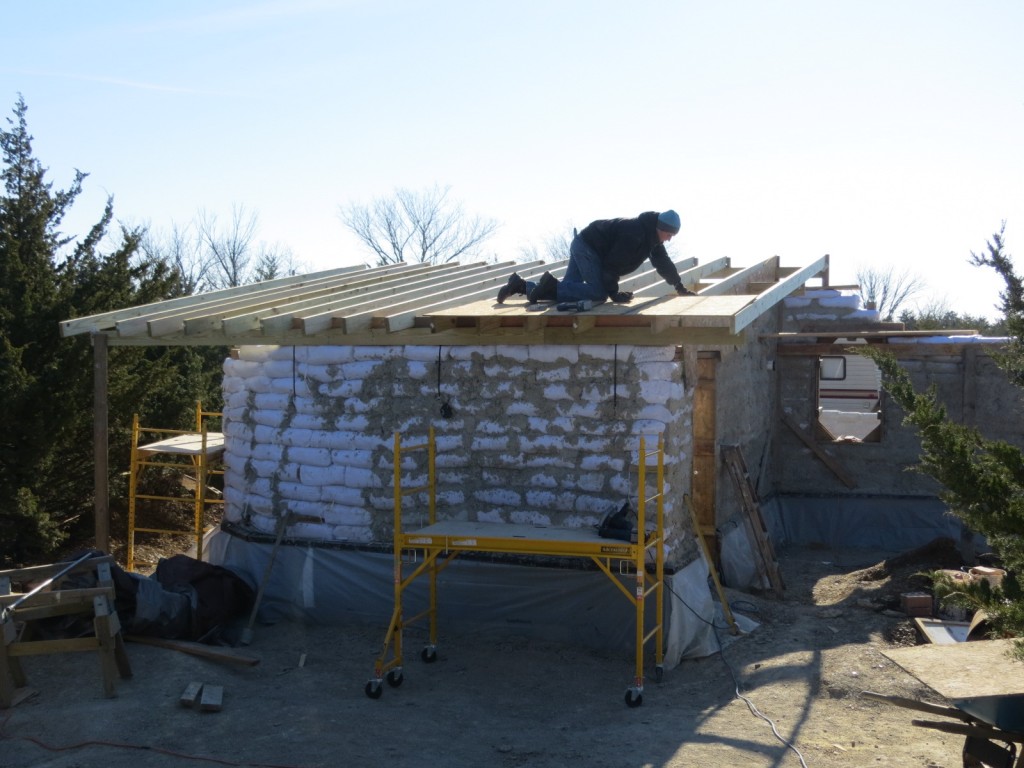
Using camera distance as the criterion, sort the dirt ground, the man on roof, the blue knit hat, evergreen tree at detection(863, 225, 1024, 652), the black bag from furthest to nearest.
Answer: the man on roof
the blue knit hat
the black bag
the dirt ground
evergreen tree at detection(863, 225, 1024, 652)

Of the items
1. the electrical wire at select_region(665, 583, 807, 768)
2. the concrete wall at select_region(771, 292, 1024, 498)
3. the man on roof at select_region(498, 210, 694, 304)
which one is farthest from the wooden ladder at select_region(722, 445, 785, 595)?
the concrete wall at select_region(771, 292, 1024, 498)

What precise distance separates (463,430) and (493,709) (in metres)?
2.43

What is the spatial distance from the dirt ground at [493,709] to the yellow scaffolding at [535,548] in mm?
224

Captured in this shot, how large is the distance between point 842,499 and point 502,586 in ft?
22.2

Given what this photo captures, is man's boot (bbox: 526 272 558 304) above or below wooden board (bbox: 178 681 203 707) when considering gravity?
above

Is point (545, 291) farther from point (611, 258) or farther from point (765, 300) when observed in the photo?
point (765, 300)

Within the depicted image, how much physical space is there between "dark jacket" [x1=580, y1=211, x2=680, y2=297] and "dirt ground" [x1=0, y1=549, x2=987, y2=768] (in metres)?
3.08

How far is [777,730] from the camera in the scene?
6227 mm

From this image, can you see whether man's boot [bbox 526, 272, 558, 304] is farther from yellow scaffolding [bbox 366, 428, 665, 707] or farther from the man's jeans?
yellow scaffolding [bbox 366, 428, 665, 707]

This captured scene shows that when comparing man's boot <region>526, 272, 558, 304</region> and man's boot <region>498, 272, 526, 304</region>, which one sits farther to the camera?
man's boot <region>498, 272, 526, 304</region>

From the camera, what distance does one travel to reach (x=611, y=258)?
7785 mm

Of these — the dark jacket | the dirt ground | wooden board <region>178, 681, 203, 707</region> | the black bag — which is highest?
the dark jacket

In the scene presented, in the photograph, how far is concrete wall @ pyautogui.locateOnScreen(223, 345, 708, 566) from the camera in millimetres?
7809

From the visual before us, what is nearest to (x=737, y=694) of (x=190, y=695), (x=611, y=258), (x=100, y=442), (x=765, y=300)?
(x=765, y=300)
